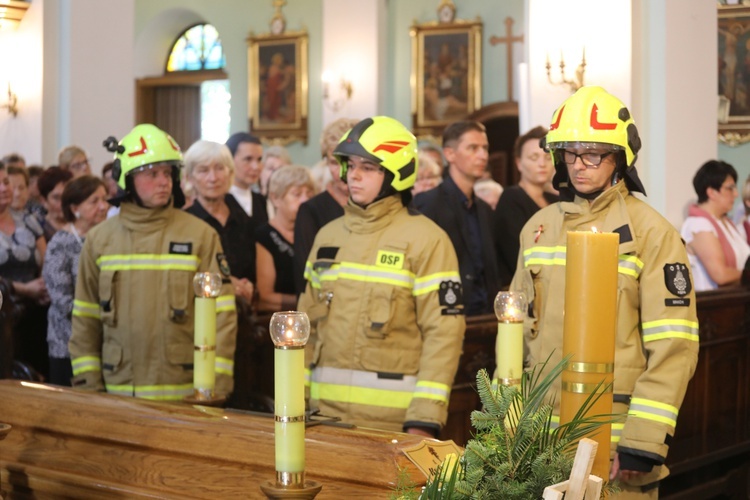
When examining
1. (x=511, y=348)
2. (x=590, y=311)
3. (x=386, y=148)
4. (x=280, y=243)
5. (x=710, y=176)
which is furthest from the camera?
(x=710, y=176)

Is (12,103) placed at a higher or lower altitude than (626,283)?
higher

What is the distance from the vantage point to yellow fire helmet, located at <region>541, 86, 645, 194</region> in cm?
355

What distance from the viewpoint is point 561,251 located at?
11.9 ft

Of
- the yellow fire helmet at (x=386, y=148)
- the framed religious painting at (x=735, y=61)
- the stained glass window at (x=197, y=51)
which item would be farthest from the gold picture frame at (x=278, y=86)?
the yellow fire helmet at (x=386, y=148)

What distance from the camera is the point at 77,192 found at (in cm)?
580

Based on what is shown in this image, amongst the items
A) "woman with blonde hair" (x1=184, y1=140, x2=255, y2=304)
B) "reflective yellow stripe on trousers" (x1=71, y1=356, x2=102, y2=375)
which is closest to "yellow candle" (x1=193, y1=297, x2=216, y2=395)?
"reflective yellow stripe on trousers" (x1=71, y1=356, x2=102, y2=375)

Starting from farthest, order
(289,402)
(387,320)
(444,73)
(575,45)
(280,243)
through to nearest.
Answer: (444,73) → (575,45) → (280,243) → (387,320) → (289,402)

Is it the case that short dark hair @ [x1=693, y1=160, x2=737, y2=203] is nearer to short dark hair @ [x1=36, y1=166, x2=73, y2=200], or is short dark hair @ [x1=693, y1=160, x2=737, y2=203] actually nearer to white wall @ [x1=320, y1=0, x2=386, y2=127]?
short dark hair @ [x1=36, y1=166, x2=73, y2=200]

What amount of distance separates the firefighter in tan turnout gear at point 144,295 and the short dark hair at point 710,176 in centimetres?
395

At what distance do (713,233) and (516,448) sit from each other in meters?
5.98

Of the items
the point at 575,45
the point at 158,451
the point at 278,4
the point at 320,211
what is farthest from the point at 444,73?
the point at 158,451

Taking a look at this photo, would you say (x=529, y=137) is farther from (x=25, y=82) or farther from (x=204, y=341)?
(x=25, y=82)

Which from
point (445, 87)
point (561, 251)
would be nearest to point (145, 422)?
point (561, 251)

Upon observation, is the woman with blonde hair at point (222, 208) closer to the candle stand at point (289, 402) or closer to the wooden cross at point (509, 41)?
the candle stand at point (289, 402)
